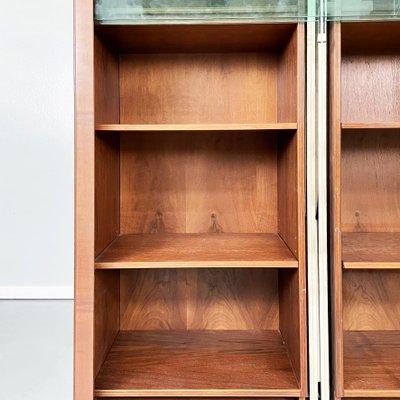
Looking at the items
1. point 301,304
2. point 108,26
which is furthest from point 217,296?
point 108,26

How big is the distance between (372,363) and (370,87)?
100 cm

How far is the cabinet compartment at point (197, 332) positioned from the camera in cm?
124

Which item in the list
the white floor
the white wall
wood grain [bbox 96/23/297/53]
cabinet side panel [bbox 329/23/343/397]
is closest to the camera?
cabinet side panel [bbox 329/23/343/397]

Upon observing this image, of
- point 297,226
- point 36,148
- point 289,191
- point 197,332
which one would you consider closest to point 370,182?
point 289,191

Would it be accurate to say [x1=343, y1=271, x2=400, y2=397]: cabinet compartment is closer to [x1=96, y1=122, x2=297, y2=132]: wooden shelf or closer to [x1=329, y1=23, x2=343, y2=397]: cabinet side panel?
[x1=329, y1=23, x2=343, y2=397]: cabinet side panel

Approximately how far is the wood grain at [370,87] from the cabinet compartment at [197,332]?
0.70 metres

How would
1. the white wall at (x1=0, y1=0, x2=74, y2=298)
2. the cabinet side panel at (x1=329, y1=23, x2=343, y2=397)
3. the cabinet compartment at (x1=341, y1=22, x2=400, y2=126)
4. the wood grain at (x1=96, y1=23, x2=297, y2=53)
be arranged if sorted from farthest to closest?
the white wall at (x1=0, y1=0, x2=74, y2=298)
the cabinet compartment at (x1=341, y1=22, x2=400, y2=126)
the wood grain at (x1=96, y1=23, x2=297, y2=53)
the cabinet side panel at (x1=329, y1=23, x2=343, y2=397)

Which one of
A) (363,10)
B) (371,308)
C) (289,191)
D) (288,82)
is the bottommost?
(371,308)

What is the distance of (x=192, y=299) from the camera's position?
1625mm

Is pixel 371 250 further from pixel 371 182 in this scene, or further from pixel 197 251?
pixel 197 251

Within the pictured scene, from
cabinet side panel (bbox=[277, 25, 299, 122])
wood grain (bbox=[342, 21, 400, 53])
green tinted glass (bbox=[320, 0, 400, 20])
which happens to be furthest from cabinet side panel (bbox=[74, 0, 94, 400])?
wood grain (bbox=[342, 21, 400, 53])

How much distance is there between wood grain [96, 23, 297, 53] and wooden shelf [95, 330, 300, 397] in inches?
41.7

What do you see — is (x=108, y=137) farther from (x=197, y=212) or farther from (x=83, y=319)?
(x=83, y=319)

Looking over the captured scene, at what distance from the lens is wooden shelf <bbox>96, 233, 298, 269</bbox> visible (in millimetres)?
1215
